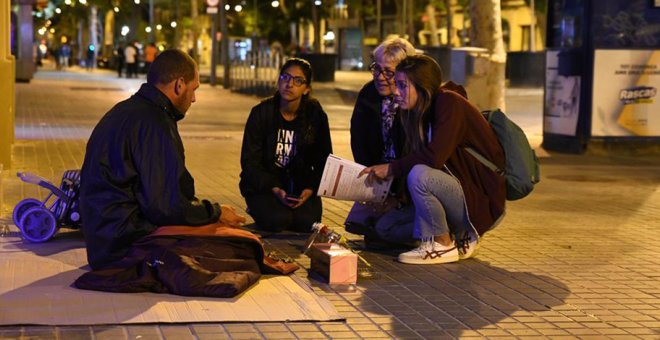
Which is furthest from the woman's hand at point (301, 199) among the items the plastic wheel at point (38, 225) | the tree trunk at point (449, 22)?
the tree trunk at point (449, 22)

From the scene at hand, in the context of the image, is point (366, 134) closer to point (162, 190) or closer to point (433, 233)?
point (433, 233)

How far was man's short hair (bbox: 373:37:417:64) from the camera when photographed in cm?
848

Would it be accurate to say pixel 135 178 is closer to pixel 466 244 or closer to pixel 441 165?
pixel 441 165

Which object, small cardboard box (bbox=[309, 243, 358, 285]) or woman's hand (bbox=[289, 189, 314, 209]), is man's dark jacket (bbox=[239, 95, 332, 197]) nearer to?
woman's hand (bbox=[289, 189, 314, 209])

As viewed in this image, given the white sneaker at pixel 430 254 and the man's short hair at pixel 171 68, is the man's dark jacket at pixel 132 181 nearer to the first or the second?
the man's short hair at pixel 171 68

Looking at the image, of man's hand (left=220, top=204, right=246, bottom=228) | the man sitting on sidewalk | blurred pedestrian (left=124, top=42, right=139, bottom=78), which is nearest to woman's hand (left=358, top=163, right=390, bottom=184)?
man's hand (left=220, top=204, right=246, bottom=228)

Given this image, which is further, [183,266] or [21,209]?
[21,209]

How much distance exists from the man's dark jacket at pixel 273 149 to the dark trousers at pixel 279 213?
0.08 metres

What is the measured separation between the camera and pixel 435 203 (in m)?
7.99

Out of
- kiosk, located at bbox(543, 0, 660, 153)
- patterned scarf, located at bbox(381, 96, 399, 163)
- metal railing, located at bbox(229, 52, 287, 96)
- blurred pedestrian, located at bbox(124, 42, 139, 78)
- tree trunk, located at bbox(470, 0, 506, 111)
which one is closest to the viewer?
patterned scarf, located at bbox(381, 96, 399, 163)

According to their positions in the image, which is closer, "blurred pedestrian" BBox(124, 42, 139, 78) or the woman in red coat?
the woman in red coat

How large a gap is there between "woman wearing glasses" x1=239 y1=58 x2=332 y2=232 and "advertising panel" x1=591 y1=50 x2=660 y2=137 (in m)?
8.14

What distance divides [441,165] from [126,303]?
2.46m

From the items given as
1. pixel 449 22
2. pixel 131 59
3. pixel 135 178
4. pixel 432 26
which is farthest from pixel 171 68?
pixel 432 26
